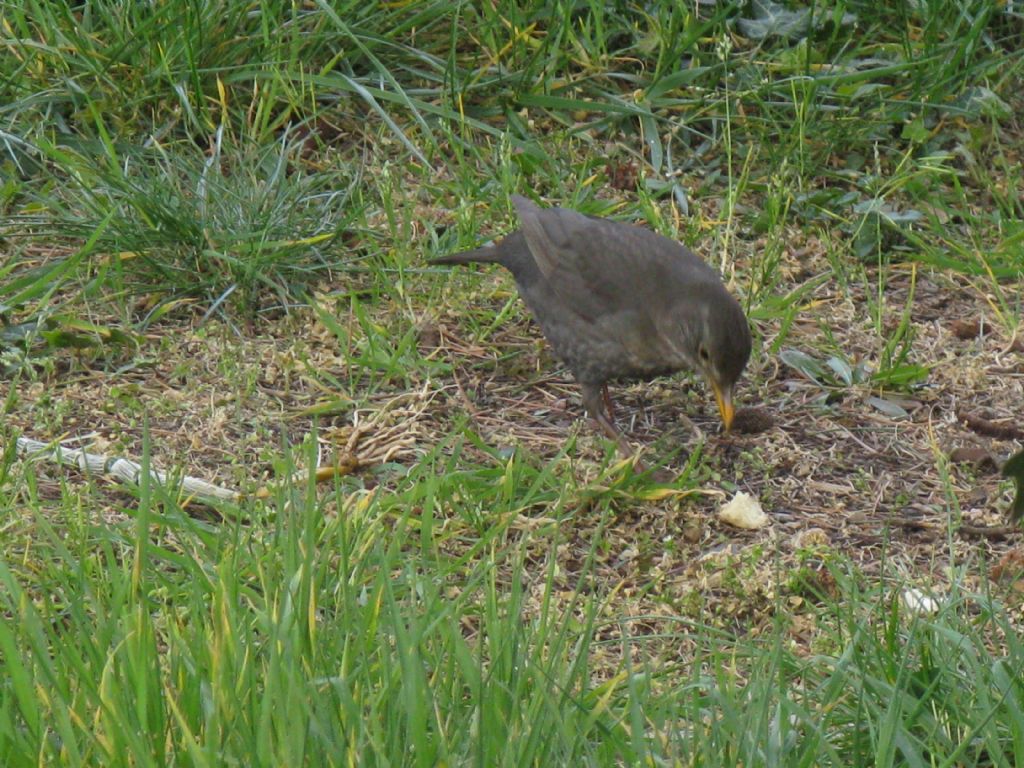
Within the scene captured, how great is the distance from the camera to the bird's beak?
4.59m

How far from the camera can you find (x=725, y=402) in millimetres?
4602

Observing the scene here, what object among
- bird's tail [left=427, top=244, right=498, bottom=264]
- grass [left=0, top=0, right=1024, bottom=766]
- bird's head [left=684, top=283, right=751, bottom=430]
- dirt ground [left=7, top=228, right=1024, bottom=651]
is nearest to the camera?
grass [left=0, top=0, right=1024, bottom=766]

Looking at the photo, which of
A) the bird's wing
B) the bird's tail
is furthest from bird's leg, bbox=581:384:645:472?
the bird's tail

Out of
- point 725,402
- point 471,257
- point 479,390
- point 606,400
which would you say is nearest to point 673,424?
point 606,400

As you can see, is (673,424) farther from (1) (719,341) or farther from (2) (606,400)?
(1) (719,341)

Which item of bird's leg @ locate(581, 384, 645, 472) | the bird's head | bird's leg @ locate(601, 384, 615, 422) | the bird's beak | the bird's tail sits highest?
the bird's head

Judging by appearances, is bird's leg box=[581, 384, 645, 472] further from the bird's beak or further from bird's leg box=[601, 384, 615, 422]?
the bird's beak

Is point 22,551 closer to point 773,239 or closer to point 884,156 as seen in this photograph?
point 773,239

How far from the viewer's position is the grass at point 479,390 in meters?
2.68

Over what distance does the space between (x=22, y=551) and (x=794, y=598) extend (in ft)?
5.89

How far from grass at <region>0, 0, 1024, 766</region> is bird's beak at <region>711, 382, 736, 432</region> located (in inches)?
5.8

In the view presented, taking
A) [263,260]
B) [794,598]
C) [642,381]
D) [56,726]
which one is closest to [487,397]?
[642,381]

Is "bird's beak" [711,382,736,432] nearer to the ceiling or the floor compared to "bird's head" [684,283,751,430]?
nearer to the floor

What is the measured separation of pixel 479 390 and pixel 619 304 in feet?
1.63
